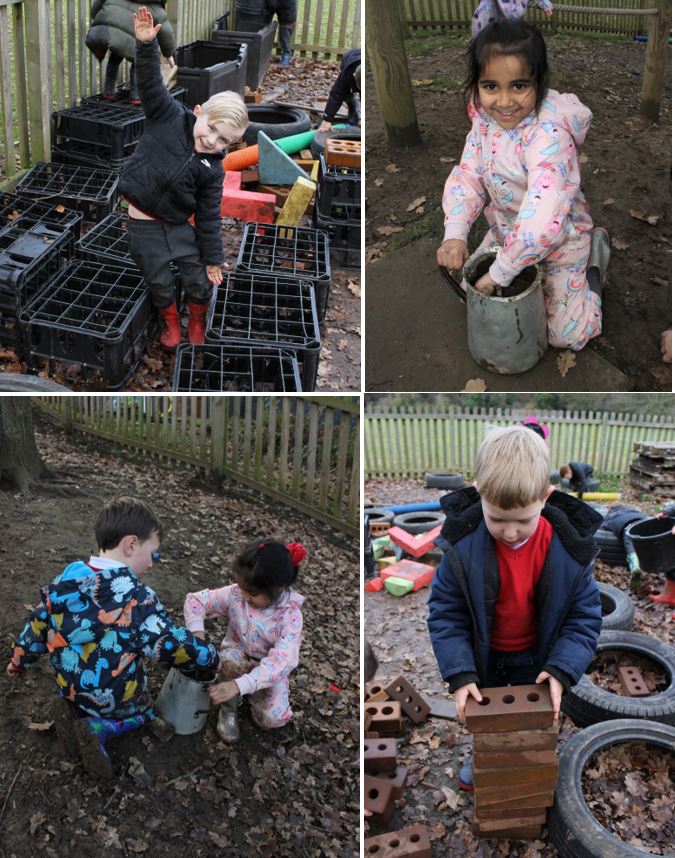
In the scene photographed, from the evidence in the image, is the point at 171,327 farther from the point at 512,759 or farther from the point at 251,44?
the point at 251,44

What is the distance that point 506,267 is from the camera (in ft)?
11.9

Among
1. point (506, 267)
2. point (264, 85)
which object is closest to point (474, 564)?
point (506, 267)

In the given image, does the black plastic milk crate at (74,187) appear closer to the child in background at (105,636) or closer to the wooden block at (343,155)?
the wooden block at (343,155)

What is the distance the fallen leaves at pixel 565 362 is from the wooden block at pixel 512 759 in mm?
2055

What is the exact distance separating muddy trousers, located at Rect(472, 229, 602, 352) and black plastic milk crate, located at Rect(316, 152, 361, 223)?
8.55 feet

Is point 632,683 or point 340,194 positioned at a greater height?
point 340,194

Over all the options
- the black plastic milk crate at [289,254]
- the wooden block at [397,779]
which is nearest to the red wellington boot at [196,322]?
the black plastic milk crate at [289,254]

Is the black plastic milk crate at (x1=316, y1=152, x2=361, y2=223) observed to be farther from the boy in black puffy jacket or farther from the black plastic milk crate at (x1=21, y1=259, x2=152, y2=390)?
the black plastic milk crate at (x1=21, y1=259, x2=152, y2=390)

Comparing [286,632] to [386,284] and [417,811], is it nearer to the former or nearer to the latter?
[417,811]

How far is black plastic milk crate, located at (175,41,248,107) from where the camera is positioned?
8.43 meters

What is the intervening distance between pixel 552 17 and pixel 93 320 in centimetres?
653

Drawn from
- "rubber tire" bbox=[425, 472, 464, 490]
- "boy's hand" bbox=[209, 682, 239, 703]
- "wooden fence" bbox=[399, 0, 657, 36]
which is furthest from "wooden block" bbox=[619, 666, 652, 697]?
"rubber tire" bbox=[425, 472, 464, 490]

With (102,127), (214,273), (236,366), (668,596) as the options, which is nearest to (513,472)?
(236,366)

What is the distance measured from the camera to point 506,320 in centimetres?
366
